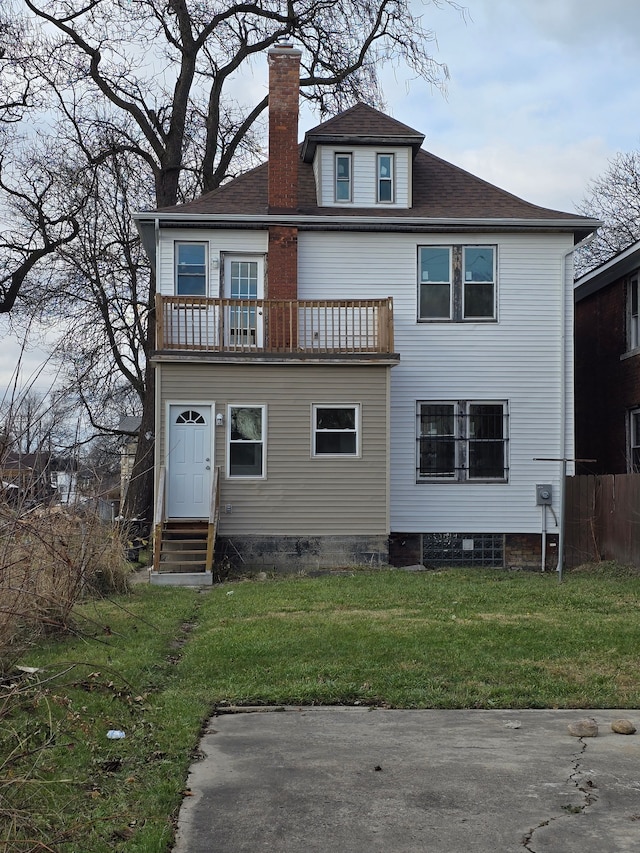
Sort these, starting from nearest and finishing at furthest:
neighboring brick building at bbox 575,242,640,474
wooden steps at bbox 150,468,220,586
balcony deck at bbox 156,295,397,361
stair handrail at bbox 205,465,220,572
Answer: wooden steps at bbox 150,468,220,586 → stair handrail at bbox 205,465,220,572 → balcony deck at bbox 156,295,397,361 → neighboring brick building at bbox 575,242,640,474

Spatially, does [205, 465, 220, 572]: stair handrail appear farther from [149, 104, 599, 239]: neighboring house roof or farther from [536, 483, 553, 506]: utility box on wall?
[536, 483, 553, 506]: utility box on wall

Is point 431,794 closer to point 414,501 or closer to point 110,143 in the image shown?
point 414,501

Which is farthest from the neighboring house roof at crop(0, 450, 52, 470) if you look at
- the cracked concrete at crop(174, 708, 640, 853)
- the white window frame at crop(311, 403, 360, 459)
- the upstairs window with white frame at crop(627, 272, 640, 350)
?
the upstairs window with white frame at crop(627, 272, 640, 350)

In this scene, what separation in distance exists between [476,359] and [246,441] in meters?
5.08

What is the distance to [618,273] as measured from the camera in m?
21.8

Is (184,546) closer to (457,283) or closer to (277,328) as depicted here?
(277,328)

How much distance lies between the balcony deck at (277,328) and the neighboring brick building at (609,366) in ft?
18.7

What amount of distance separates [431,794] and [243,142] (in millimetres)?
26431

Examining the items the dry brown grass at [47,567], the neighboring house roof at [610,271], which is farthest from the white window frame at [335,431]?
the neighboring house roof at [610,271]

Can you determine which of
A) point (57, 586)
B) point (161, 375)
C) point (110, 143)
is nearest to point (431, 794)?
point (57, 586)

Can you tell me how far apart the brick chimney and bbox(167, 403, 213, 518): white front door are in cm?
298

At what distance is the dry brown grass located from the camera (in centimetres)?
605

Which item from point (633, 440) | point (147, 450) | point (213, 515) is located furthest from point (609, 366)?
point (147, 450)

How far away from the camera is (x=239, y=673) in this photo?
8.56 m
